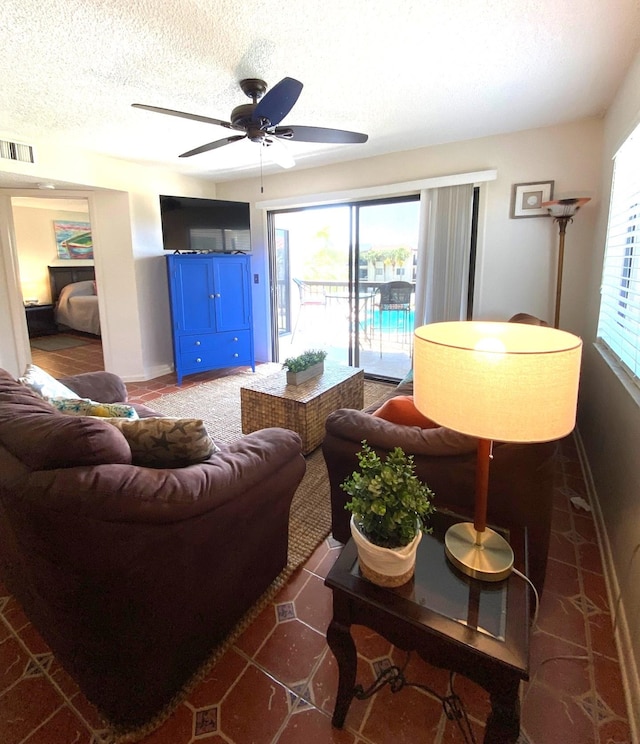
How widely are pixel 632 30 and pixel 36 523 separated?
10.1 feet

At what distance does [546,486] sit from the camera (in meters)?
1.43

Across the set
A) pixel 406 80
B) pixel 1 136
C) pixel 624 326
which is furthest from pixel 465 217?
pixel 1 136

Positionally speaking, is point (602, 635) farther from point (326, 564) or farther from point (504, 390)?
point (504, 390)

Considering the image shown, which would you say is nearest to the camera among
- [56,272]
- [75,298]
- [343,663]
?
[343,663]

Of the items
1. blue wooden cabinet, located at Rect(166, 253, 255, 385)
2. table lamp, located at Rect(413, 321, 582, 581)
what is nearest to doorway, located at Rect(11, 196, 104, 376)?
blue wooden cabinet, located at Rect(166, 253, 255, 385)

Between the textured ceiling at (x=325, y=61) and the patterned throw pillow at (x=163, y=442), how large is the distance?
178cm

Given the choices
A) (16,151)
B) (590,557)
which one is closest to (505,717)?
(590,557)

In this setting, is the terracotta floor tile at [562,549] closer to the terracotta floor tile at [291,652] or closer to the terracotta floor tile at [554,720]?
the terracotta floor tile at [554,720]

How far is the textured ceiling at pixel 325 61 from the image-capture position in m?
1.73

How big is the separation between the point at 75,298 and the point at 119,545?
22.8 feet

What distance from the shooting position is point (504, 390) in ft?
2.71

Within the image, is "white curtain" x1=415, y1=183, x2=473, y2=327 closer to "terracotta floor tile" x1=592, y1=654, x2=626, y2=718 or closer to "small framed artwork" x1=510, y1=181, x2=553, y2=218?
"small framed artwork" x1=510, y1=181, x2=553, y2=218

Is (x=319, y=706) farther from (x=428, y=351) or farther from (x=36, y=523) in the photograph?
(x=428, y=351)

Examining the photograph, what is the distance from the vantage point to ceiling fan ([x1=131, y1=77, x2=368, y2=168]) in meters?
Answer: 1.84
